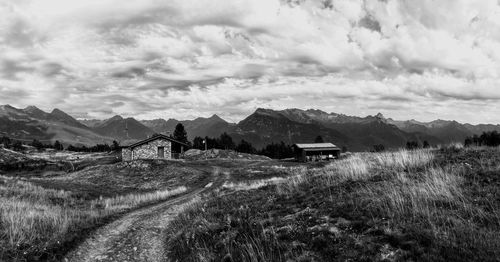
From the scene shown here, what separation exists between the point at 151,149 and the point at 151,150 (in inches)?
9.3

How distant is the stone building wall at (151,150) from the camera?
3076 inches

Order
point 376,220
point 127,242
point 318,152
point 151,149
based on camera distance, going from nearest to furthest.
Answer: point 376,220, point 127,242, point 151,149, point 318,152

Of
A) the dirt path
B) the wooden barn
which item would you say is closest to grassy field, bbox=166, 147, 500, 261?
the dirt path

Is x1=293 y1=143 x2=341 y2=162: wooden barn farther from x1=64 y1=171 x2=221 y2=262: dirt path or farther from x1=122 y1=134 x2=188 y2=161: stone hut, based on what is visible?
x1=64 y1=171 x2=221 y2=262: dirt path

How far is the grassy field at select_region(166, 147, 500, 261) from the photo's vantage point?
7.35 metres

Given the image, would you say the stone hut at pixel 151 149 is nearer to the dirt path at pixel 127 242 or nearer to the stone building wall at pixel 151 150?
the stone building wall at pixel 151 150

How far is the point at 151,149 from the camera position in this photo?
3098 inches

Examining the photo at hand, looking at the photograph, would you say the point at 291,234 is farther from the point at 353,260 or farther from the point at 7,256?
the point at 7,256

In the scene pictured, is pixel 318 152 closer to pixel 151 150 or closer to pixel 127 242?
pixel 151 150

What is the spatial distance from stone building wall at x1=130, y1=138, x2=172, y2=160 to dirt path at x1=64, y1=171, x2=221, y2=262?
6111cm

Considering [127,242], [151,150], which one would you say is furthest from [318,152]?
[127,242]

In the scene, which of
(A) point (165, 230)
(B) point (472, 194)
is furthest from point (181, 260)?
(B) point (472, 194)

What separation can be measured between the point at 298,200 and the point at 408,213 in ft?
16.6

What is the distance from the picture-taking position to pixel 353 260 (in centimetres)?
736
